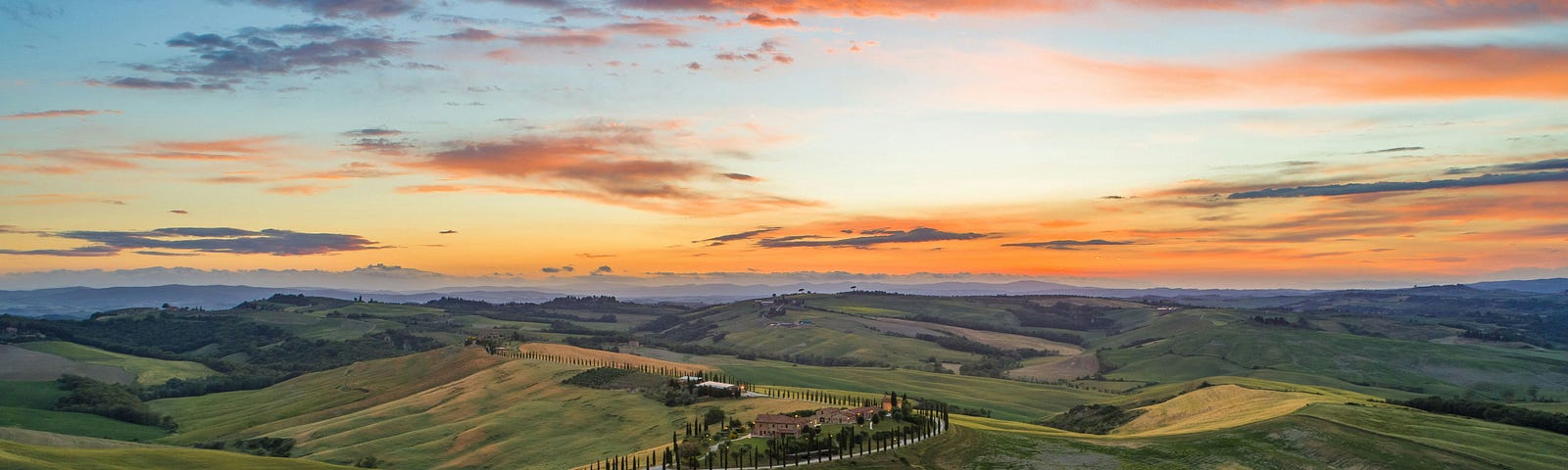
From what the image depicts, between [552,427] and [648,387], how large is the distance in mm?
26174

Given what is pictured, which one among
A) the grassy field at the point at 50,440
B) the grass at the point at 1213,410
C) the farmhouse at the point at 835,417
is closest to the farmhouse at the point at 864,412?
the farmhouse at the point at 835,417

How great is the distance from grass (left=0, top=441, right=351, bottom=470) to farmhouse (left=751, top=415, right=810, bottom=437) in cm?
6196

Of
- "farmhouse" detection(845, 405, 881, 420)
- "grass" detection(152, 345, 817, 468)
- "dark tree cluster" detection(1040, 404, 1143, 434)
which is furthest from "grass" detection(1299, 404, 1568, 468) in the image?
"grass" detection(152, 345, 817, 468)

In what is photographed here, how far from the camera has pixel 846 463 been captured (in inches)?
3799

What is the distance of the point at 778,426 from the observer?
361 ft

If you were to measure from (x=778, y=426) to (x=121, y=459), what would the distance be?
77.7m

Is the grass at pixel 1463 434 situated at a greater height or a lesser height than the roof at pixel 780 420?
lesser

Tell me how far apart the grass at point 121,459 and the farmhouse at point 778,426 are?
203 feet

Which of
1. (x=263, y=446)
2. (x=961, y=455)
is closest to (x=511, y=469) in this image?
(x=961, y=455)

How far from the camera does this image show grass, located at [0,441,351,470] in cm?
9169

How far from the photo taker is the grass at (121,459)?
91688mm

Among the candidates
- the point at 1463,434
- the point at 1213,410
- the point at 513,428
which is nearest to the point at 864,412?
the point at 513,428

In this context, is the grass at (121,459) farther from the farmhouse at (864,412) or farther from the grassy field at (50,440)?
the farmhouse at (864,412)

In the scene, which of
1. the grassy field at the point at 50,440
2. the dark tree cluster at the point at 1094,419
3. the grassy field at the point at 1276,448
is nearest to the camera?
the grassy field at the point at 1276,448
